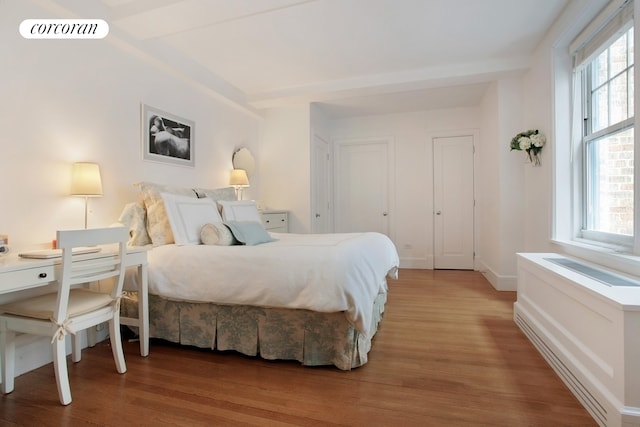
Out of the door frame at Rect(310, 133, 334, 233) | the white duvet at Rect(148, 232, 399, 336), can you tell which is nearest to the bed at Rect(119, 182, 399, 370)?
the white duvet at Rect(148, 232, 399, 336)

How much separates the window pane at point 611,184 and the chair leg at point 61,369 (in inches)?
131

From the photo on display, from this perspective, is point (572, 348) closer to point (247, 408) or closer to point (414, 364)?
point (414, 364)

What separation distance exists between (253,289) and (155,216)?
115cm

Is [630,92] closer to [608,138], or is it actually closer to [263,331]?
[608,138]

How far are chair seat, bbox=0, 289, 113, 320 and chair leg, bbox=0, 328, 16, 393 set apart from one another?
0.13 m

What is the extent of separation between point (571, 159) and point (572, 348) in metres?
1.74

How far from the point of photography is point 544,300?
7.09ft

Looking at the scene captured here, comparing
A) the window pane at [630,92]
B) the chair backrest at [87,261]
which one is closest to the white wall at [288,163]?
the chair backrest at [87,261]

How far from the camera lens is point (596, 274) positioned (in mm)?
1850

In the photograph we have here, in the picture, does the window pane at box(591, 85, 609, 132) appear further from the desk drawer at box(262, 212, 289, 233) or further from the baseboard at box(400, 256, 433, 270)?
the desk drawer at box(262, 212, 289, 233)

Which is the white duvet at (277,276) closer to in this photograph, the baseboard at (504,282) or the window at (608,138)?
the window at (608,138)

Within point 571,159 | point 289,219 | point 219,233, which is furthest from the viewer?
point 289,219

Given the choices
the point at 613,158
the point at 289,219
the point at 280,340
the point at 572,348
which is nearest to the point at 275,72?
the point at 289,219

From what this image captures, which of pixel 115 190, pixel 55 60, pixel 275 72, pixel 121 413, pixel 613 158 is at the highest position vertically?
pixel 275 72
